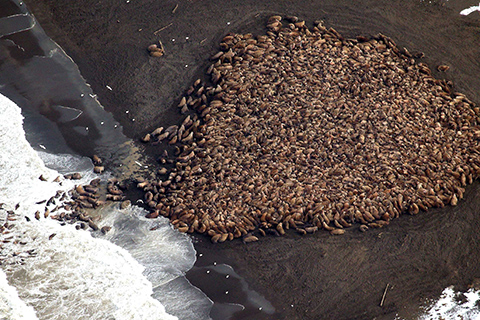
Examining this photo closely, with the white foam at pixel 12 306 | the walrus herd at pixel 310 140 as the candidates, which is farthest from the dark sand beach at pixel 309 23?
the white foam at pixel 12 306

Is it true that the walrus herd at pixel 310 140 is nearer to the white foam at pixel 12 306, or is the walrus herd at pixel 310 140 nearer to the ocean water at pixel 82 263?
the ocean water at pixel 82 263

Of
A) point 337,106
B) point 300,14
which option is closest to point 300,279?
point 337,106

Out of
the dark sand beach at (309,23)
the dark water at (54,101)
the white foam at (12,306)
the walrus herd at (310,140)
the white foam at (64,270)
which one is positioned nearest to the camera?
the white foam at (12,306)

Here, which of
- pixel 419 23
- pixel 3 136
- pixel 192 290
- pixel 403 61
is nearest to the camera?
pixel 192 290

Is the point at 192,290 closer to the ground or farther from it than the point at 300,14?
closer to the ground

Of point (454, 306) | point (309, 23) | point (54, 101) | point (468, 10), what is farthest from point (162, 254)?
point (468, 10)

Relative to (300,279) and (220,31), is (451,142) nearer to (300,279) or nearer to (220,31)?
(300,279)

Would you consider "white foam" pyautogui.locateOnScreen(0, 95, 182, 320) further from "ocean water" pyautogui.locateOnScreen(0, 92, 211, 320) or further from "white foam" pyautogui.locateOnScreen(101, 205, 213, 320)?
"white foam" pyautogui.locateOnScreen(101, 205, 213, 320)

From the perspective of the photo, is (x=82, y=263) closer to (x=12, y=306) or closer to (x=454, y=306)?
(x=12, y=306)
